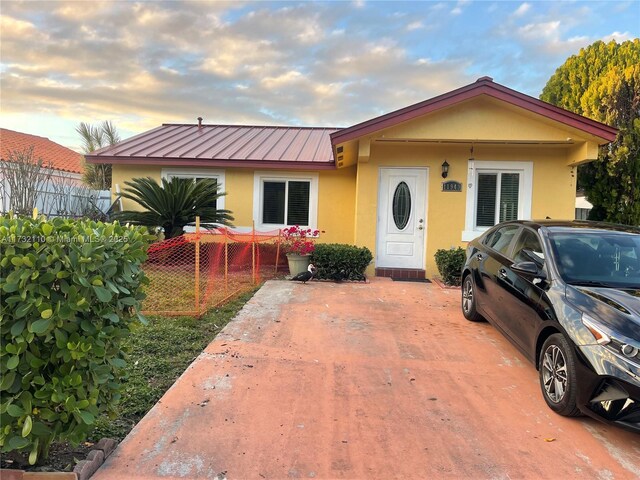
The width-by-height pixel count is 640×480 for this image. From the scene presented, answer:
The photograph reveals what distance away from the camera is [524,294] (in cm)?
395

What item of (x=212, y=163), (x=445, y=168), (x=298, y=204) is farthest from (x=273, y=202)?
(x=445, y=168)

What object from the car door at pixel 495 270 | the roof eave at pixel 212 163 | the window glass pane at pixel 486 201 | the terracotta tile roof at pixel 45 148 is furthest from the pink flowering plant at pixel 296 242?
the terracotta tile roof at pixel 45 148

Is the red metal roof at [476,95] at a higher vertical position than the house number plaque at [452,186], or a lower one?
higher

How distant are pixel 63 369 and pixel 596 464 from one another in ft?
11.2

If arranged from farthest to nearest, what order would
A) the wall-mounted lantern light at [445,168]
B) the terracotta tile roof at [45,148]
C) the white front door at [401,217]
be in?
the terracotta tile roof at [45,148]
the white front door at [401,217]
the wall-mounted lantern light at [445,168]

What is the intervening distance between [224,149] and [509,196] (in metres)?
7.65

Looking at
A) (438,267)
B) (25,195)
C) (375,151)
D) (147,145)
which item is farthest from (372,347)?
(147,145)

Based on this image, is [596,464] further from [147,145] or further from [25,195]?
[147,145]

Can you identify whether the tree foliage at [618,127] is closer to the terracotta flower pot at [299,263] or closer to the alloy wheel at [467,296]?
the alloy wheel at [467,296]

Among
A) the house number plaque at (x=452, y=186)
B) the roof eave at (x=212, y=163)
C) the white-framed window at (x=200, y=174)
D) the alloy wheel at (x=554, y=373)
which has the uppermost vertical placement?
the roof eave at (x=212, y=163)

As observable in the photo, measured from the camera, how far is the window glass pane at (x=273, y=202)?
36.2ft

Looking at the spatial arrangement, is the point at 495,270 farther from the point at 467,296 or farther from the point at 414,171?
the point at 414,171

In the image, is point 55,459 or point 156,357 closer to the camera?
point 55,459

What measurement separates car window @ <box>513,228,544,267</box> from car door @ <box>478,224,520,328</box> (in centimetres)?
15
